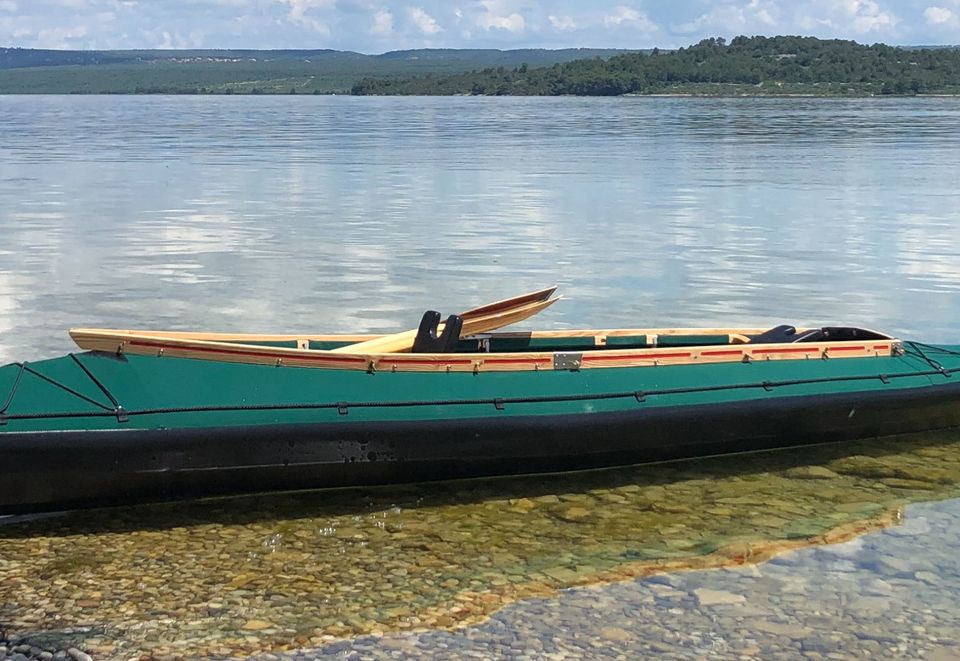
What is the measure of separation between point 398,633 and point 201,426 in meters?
2.55

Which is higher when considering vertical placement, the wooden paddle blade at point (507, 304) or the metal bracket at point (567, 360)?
the wooden paddle blade at point (507, 304)

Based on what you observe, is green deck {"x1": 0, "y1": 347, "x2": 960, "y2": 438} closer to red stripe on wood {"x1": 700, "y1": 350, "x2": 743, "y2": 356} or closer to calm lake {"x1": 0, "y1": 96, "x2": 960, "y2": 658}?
red stripe on wood {"x1": 700, "y1": 350, "x2": 743, "y2": 356}

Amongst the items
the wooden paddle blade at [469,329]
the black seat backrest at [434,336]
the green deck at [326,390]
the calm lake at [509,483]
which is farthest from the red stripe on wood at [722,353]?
the black seat backrest at [434,336]

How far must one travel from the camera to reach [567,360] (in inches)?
437

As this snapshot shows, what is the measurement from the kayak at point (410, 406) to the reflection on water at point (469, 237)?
485 centimetres

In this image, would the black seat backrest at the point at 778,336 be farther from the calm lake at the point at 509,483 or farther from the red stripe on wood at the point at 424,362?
the red stripe on wood at the point at 424,362

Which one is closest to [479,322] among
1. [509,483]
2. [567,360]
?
[567,360]

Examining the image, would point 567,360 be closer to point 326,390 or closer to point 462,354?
point 462,354

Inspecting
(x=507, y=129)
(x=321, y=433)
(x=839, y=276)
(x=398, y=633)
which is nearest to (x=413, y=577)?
(x=398, y=633)

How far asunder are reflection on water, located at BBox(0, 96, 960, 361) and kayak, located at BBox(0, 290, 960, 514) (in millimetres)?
4847

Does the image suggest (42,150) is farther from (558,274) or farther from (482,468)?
(482,468)

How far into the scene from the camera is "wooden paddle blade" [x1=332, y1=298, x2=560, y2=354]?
441 inches

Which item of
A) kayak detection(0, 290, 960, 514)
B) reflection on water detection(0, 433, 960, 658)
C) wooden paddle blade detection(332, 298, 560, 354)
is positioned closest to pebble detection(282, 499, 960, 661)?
reflection on water detection(0, 433, 960, 658)

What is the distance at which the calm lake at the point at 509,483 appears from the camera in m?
8.27
